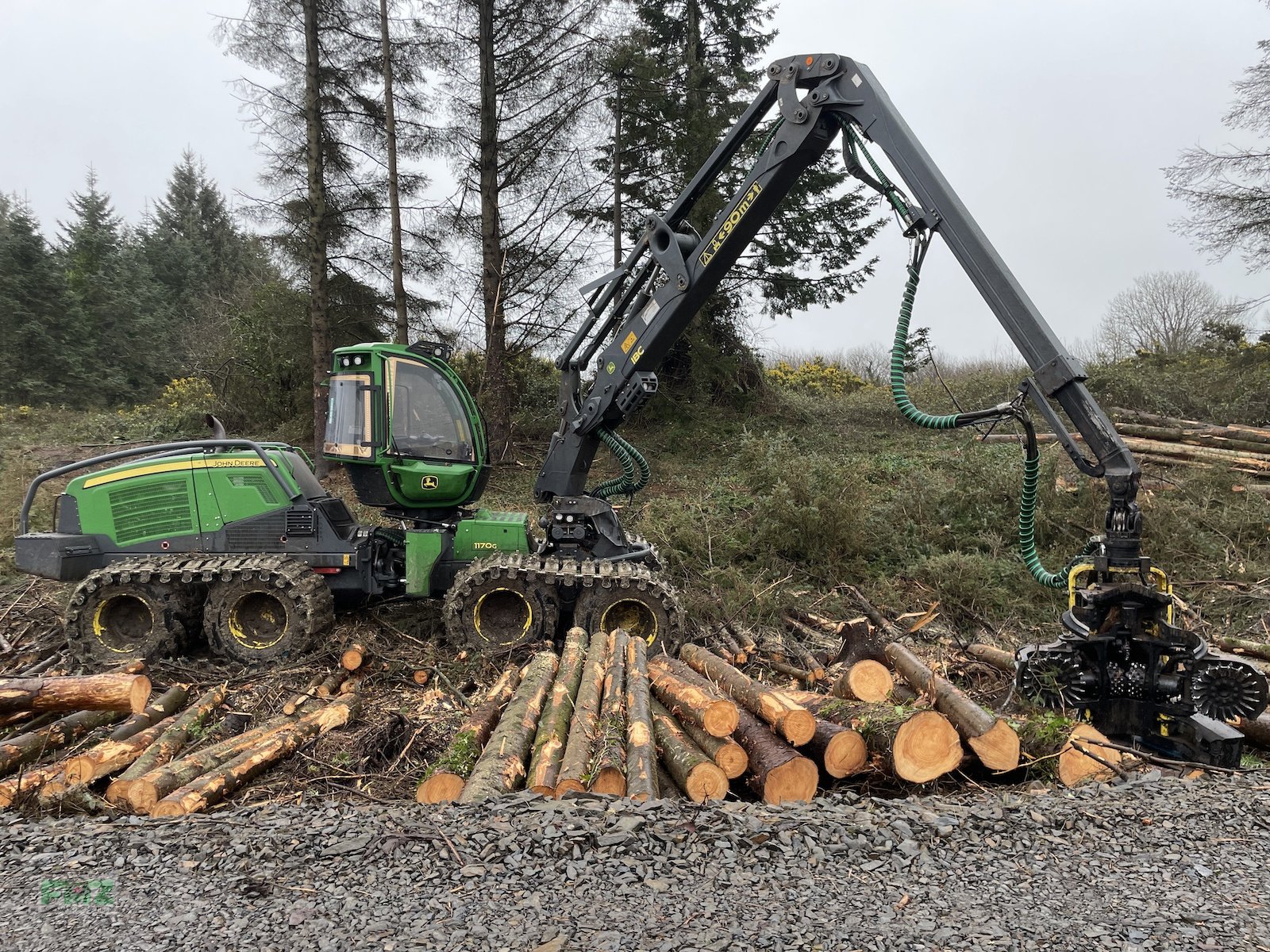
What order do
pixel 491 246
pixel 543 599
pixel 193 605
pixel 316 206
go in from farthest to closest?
1. pixel 491 246
2. pixel 316 206
3. pixel 193 605
4. pixel 543 599

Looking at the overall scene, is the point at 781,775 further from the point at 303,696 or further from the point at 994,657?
the point at 303,696

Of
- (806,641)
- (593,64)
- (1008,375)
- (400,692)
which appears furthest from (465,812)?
(1008,375)

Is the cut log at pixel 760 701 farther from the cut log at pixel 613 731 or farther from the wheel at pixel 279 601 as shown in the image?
the wheel at pixel 279 601

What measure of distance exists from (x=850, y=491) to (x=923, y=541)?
3.85 ft

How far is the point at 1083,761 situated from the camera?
3.77m

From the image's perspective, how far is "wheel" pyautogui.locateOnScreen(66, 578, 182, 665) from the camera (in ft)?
20.6

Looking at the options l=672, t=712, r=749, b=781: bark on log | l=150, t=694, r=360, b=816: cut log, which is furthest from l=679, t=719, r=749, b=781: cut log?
l=150, t=694, r=360, b=816: cut log

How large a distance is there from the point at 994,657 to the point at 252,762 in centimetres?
506

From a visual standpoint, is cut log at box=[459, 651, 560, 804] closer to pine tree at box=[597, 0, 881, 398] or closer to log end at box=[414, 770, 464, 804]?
log end at box=[414, 770, 464, 804]

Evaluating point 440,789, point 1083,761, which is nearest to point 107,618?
point 440,789

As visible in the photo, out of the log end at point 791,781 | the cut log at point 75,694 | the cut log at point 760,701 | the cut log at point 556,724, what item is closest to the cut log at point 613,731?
the cut log at point 556,724

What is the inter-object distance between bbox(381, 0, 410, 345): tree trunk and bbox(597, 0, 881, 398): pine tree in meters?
3.84

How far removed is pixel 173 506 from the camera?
22.1 feet

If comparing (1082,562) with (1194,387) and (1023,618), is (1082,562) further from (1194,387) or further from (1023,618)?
(1194,387)
